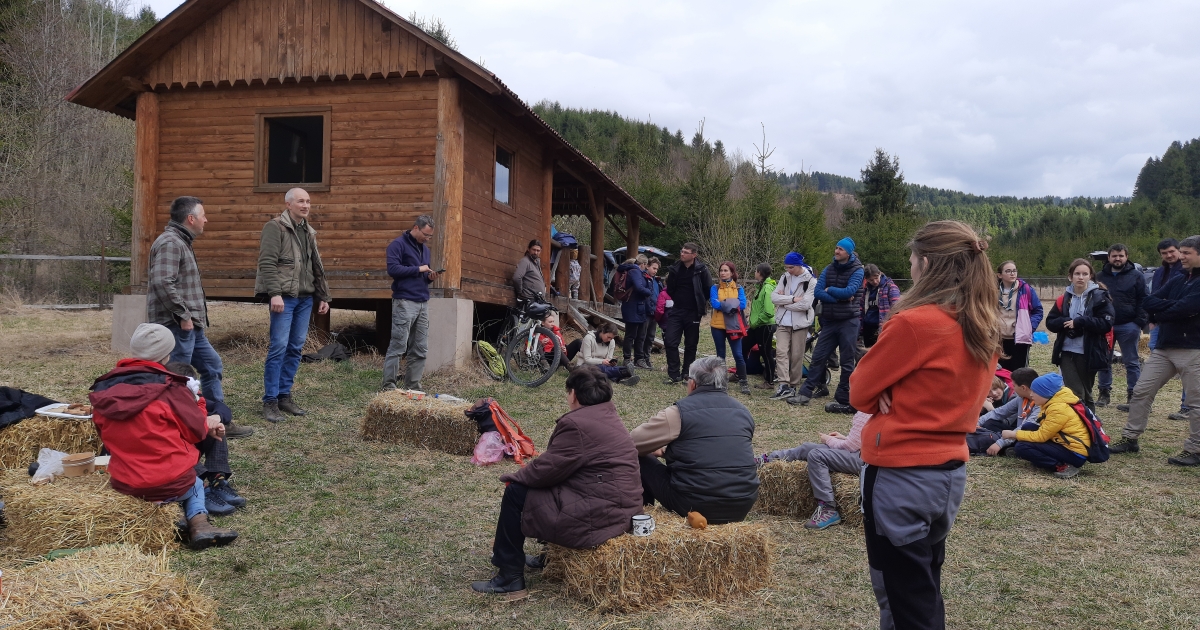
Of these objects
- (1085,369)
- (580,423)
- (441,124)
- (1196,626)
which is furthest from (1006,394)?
(441,124)

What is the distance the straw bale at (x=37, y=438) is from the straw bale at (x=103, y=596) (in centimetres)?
258

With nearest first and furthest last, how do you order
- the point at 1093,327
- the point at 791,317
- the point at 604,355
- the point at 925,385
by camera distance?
the point at 925,385
the point at 1093,327
the point at 791,317
the point at 604,355

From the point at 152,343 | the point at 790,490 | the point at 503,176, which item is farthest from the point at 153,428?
the point at 503,176

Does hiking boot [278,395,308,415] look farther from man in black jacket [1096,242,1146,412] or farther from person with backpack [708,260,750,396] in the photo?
man in black jacket [1096,242,1146,412]

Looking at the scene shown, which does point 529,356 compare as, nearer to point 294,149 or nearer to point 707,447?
point 294,149

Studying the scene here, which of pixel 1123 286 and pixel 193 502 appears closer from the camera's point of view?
pixel 193 502

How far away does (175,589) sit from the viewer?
122 inches

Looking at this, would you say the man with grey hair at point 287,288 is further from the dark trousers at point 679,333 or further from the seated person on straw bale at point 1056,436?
the seated person on straw bale at point 1056,436

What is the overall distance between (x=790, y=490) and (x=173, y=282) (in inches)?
200

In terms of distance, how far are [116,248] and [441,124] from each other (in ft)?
57.4

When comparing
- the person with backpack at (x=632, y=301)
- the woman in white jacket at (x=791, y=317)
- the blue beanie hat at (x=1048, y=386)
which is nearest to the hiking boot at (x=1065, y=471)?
the blue beanie hat at (x=1048, y=386)

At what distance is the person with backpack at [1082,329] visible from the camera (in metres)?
8.30

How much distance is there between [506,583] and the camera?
13.0 feet

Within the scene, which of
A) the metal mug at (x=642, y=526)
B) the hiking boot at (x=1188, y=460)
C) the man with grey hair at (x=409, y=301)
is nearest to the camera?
the metal mug at (x=642, y=526)
